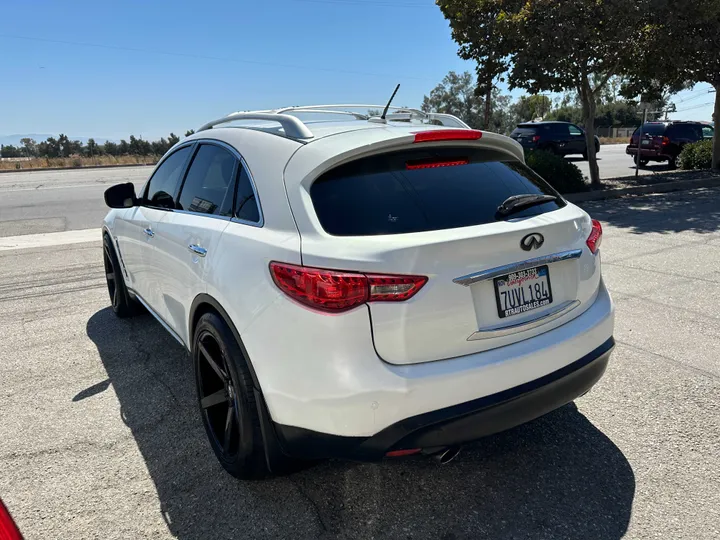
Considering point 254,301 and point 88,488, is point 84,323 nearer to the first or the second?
point 88,488

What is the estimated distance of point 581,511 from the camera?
246 centimetres

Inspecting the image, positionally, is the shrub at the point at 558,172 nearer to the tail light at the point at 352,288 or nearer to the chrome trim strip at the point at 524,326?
the chrome trim strip at the point at 524,326

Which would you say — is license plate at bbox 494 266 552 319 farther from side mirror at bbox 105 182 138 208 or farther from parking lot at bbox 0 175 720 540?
side mirror at bbox 105 182 138 208

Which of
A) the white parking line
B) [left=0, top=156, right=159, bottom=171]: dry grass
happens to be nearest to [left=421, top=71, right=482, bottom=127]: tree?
[left=0, top=156, right=159, bottom=171]: dry grass

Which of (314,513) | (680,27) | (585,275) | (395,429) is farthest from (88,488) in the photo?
(680,27)

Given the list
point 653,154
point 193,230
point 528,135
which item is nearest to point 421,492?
point 193,230

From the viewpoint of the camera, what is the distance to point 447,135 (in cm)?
263

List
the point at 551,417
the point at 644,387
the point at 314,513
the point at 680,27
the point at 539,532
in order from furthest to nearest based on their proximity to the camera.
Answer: the point at 680,27
the point at 644,387
the point at 551,417
the point at 314,513
the point at 539,532

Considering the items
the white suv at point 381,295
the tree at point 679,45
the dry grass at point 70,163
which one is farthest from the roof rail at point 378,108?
the dry grass at point 70,163

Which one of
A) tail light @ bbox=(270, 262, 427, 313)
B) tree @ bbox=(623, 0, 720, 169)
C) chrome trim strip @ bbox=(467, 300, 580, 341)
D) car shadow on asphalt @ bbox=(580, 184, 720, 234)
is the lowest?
car shadow on asphalt @ bbox=(580, 184, 720, 234)

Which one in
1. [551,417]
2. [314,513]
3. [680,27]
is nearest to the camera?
[314,513]

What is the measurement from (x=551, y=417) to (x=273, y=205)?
2.03m

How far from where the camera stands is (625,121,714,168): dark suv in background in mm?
20641

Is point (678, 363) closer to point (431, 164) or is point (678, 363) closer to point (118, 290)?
point (431, 164)
